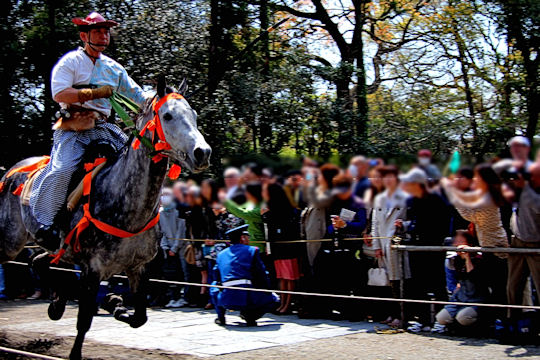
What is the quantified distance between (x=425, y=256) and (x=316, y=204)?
5.01 feet

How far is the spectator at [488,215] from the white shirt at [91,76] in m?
3.23

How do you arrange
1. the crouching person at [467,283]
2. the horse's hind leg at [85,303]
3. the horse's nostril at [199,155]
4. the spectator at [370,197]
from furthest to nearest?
the crouching person at [467,283] → the spectator at [370,197] → the horse's hind leg at [85,303] → the horse's nostril at [199,155]

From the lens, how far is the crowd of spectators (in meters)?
6.66

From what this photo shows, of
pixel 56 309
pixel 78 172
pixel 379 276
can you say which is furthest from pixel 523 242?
pixel 56 309

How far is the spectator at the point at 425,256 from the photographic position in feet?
27.9

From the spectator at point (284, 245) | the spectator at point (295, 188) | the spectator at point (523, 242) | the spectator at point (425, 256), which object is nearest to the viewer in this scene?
the spectator at point (523, 242)

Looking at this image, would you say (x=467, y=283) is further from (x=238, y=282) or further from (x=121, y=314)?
(x=121, y=314)

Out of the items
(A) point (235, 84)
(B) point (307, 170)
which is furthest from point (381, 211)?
(A) point (235, 84)

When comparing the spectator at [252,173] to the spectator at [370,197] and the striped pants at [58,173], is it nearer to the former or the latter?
the spectator at [370,197]

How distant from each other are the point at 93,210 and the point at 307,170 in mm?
2077

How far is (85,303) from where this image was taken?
6.28 m

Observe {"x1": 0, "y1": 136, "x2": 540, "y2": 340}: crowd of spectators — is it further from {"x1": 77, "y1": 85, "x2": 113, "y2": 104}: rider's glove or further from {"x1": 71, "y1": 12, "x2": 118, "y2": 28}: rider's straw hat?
{"x1": 71, "y1": 12, "x2": 118, "y2": 28}: rider's straw hat

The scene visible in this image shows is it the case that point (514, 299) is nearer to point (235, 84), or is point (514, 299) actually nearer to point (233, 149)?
point (233, 149)

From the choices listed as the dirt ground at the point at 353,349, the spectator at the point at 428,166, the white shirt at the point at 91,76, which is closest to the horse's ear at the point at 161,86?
the white shirt at the point at 91,76
